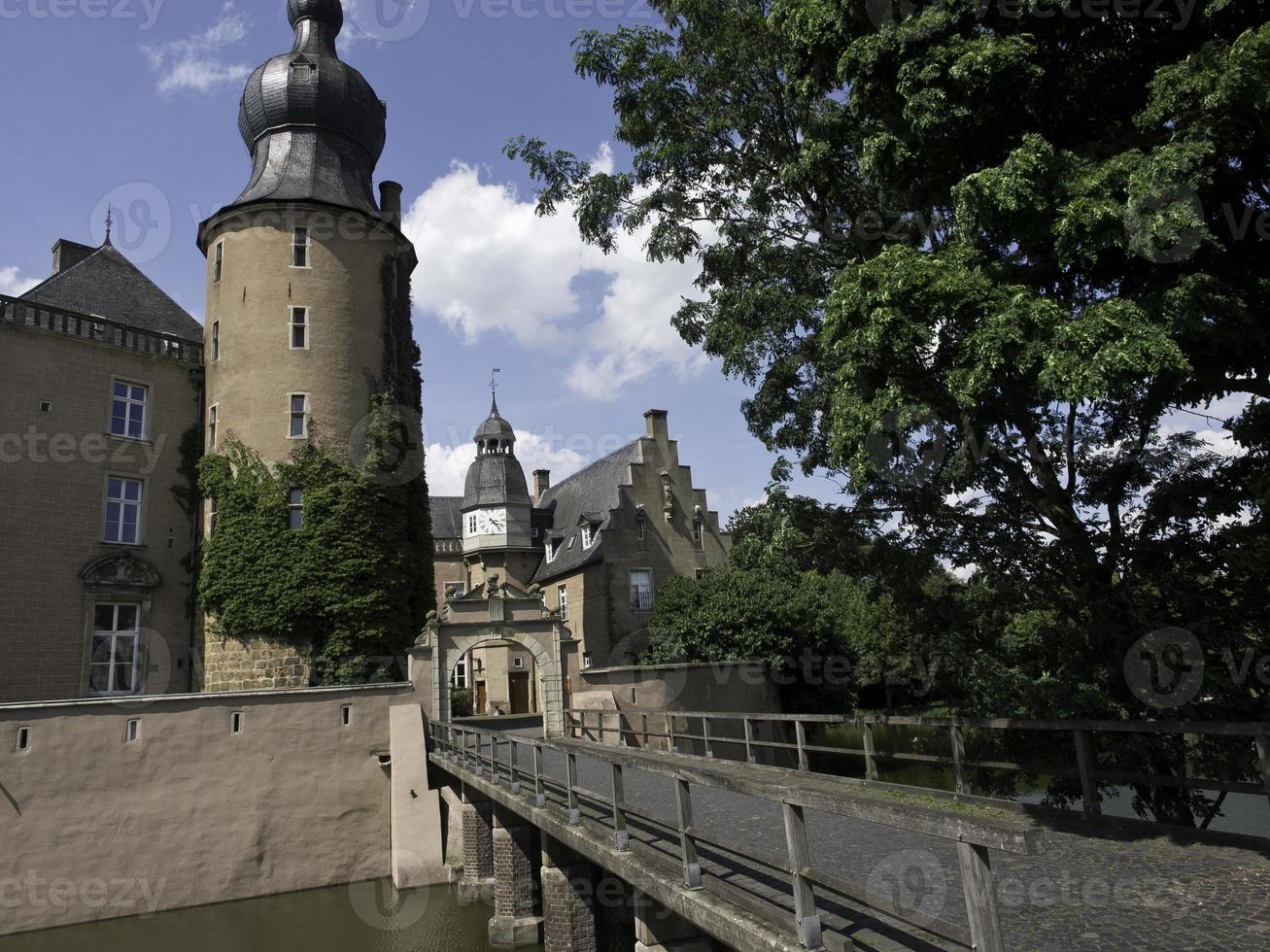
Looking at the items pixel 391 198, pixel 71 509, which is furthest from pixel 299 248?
pixel 71 509

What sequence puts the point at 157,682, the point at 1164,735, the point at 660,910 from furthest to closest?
the point at 157,682
the point at 1164,735
the point at 660,910

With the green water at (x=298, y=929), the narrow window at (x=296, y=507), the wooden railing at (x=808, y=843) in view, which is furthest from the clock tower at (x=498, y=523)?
the wooden railing at (x=808, y=843)

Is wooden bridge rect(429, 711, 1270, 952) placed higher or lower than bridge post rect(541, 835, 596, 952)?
higher

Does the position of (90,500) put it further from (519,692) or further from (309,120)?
(519,692)

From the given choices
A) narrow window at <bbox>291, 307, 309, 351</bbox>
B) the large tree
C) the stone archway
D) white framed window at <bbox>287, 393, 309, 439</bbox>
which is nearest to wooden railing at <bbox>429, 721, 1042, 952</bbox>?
the large tree

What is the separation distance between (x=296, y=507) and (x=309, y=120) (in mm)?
11544

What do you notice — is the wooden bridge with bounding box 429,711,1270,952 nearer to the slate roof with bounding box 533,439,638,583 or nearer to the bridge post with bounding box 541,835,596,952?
the bridge post with bounding box 541,835,596,952

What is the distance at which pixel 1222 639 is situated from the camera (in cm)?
830

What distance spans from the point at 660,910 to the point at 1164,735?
18.7 feet

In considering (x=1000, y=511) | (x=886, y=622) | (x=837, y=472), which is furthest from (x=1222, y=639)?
(x=886, y=622)

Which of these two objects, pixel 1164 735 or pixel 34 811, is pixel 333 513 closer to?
pixel 34 811

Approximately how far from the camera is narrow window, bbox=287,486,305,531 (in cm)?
2206

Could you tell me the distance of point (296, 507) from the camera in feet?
73.2

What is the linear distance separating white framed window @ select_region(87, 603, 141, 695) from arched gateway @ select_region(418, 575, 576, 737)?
25.8 feet
